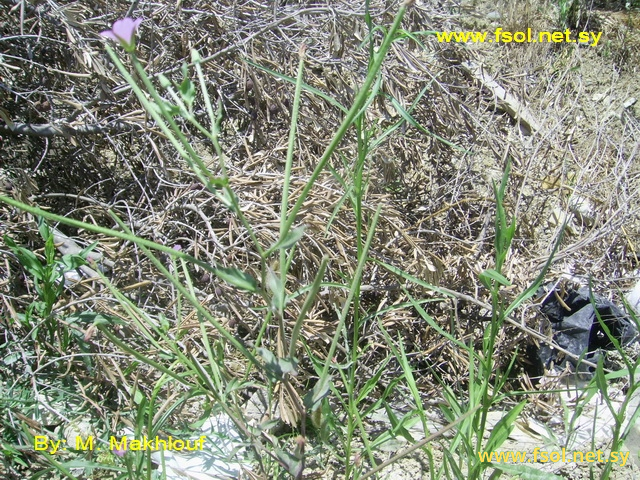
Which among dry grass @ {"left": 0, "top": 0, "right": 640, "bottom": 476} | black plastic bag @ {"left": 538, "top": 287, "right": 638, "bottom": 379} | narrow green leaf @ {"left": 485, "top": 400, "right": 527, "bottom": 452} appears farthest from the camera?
black plastic bag @ {"left": 538, "top": 287, "right": 638, "bottom": 379}

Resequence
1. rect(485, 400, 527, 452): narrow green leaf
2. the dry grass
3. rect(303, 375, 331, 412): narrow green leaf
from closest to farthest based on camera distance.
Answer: rect(303, 375, 331, 412): narrow green leaf
rect(485, 400, 527, 452): narrow green leaf
the dry grass

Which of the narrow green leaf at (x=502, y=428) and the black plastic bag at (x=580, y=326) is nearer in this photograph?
the narrow green leaf at (x=502, y=428)

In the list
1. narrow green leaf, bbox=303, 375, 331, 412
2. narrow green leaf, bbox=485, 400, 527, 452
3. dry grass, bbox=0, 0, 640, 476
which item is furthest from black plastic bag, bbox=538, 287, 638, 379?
narrow green leaf, bbox=303, 375, 331, 412

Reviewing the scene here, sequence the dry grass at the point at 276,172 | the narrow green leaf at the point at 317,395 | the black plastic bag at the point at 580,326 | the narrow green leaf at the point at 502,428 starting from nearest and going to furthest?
the narrow green leaf at the point at 317,395 → the narrow green leaf at the point at 502,428 → the dry grass at the point at 276,172 → the black plastic bag at the point at 580,326

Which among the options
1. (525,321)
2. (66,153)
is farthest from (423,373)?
(66,153)

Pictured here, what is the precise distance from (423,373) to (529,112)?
4.78 feet

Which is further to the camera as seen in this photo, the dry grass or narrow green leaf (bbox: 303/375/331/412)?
the dry grass

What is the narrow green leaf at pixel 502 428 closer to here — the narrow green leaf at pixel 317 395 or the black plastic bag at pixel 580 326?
the narrow green leaf at pixel 317 395

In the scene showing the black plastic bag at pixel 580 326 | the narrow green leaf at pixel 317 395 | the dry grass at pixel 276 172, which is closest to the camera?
the narrow green leaf at pixel 317 395

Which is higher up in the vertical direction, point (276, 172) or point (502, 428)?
point (276, 172)

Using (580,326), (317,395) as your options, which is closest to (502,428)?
(317,395)

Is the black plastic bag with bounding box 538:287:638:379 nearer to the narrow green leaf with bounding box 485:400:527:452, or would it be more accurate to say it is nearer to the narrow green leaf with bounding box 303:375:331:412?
the narrow green leaf with bounding box 485:400:527:452


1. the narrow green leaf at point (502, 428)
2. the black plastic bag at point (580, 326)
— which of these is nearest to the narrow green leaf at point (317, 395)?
the narrow green leaf at point (502, 428)

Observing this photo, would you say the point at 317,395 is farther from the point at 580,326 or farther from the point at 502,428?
the point at 580,326
